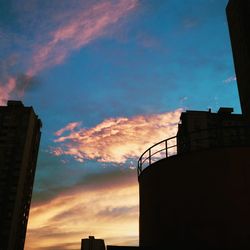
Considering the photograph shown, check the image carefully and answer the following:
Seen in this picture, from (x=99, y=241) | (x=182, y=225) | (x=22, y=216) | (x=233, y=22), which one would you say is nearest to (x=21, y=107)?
(x=22, y=216)

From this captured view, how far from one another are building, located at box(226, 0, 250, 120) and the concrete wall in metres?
22.3

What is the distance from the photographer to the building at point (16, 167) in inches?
2726

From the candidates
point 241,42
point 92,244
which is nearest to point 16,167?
point 241,42

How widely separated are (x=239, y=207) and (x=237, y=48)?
29.7 metres

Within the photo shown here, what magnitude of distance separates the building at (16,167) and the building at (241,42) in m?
55.1

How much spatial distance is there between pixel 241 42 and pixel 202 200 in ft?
95.4

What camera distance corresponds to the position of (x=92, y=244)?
677 inches

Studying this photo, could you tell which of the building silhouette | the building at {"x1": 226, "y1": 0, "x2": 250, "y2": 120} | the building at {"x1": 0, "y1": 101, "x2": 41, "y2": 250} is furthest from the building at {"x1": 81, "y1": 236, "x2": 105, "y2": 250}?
the building at {"x1": 0, "y1": 101, "x2": 41, "y2": 250}

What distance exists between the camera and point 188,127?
263 feet

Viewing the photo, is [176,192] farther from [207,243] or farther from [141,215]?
[141,215]

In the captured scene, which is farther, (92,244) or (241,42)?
(241,42)

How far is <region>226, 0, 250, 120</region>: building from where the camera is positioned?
114 ft

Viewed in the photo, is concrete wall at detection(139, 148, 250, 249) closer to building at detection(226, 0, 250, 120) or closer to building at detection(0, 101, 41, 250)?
building at detection(226, 0, 250, 120)

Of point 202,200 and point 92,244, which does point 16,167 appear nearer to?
point 92,244
